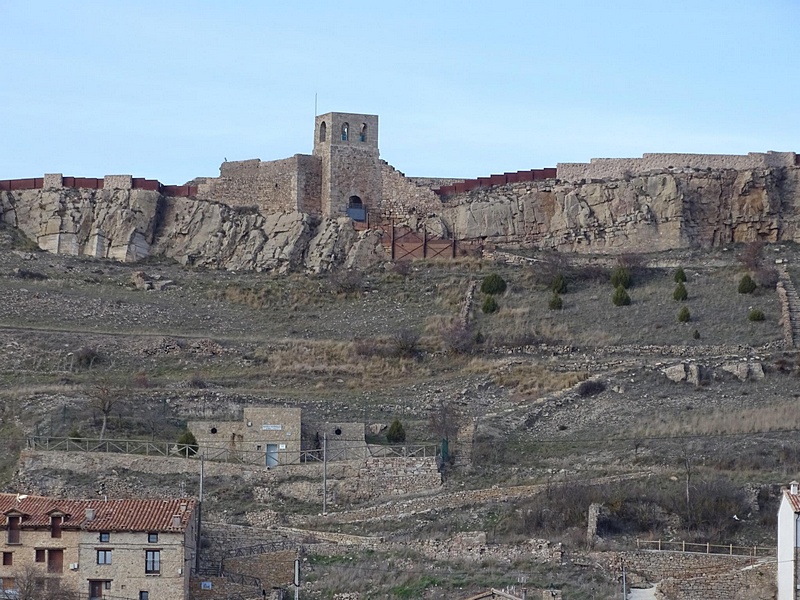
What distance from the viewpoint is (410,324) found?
85625mm

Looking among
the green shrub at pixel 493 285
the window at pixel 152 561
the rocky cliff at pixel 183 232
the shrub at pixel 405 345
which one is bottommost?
the window at pixel 152 561

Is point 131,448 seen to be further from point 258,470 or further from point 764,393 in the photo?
point 764,393

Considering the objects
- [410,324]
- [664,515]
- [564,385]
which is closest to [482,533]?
[664,515]

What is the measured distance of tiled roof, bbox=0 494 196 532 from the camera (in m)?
57.7

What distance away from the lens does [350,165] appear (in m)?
95.1

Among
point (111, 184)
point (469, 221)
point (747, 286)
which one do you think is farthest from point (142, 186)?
point (747, 286)

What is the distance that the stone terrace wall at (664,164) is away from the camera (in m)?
93.0

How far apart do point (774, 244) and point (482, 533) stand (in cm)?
3451

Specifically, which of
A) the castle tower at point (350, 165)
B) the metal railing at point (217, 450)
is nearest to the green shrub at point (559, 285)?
the castle tower at point (350, 165)

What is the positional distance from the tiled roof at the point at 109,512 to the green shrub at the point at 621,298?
2896 cm

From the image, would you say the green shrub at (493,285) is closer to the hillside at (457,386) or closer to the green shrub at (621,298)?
the hillside at (457,386)

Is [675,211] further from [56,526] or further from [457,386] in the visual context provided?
[56,526]

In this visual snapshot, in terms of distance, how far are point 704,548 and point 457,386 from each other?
19455 millimetres

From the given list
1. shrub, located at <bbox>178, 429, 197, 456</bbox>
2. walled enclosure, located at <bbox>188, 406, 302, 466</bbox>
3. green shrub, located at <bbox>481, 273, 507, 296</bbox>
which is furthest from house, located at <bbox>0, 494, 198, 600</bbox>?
green shrub, located at <bbox>481, 273, 507, 296</bbox>
